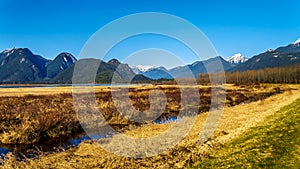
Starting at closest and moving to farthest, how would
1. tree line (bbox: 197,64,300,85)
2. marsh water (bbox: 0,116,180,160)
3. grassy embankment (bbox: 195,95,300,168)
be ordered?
grassy embankment (bbox: 195,95,300,168)
marsh water (bbox: 0,116,180,160)
tree line (bbox: 197,64,300,85)

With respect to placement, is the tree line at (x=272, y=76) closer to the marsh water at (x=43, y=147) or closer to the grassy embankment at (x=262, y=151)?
the marsh water at (x=43, y=147)

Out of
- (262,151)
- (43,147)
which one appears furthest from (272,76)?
(262,151)

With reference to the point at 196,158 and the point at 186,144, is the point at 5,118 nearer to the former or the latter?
the point at 186,144

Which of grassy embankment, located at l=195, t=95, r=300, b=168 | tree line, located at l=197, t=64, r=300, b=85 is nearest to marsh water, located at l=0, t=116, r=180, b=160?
grassy embankment, located at l=195, t=95, r=300, b=168

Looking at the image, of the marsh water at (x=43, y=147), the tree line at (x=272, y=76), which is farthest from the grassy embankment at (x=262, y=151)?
the tree line at (x=272, y=76)

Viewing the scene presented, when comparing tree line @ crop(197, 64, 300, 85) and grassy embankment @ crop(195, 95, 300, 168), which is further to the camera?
tree line @ crop(197, 64, 300, 85)

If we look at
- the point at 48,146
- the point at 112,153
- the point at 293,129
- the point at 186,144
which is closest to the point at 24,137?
the point at 48,146

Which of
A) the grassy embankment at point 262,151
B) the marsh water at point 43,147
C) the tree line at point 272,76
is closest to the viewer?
the grassy embankment at point 262,151

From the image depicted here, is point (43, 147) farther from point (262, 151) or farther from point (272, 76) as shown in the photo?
point (272, 76)

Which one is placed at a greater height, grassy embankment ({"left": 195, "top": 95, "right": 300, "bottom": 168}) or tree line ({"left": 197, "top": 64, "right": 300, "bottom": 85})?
tree line ({"left": 197, "top": 64, "right": 300, "bottom": 85})

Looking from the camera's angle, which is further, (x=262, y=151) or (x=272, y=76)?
(x=272, y=76)

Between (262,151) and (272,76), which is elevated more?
(272,76)

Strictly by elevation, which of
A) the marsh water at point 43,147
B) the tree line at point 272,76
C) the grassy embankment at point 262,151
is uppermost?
the tree line at point 272,76

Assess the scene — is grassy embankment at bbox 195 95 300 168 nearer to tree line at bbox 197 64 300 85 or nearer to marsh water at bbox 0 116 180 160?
marsh water at bbox 0 116 180 160
